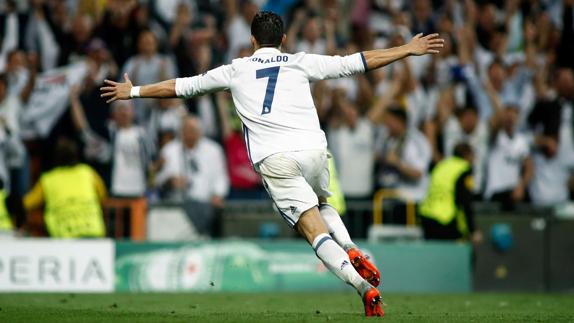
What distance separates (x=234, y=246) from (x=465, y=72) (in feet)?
17.5

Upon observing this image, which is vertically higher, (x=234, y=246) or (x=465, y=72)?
(x=465, y=72)

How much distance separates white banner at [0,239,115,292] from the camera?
52.2 feet

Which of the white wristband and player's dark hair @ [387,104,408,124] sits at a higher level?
the white wristband

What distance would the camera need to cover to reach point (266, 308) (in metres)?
11.8

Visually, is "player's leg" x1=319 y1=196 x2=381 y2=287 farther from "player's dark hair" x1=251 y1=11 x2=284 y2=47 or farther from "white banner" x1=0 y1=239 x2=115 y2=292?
"white banner" x1=0 y1=239 x2=115 y2=292

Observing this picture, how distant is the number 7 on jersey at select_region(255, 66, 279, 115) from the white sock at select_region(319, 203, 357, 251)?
1179 millimetres

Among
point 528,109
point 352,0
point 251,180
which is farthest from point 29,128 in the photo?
point 528,109

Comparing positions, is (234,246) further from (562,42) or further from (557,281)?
(562,42)

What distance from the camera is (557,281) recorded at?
1808 centimetres

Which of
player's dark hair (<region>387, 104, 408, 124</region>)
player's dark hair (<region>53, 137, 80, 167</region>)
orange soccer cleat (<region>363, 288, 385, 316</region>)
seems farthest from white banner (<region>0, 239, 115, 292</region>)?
orange soccer cleat (<region>363, 288, 385, 316</region>)

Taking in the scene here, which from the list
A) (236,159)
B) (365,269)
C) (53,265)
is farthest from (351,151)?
(365,269)

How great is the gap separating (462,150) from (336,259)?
7645 mm

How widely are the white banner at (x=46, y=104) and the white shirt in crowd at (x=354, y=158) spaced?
408 centimetres

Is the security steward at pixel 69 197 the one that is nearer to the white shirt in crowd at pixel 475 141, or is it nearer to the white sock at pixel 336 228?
the white shirt in crowd at pixel 475 141
